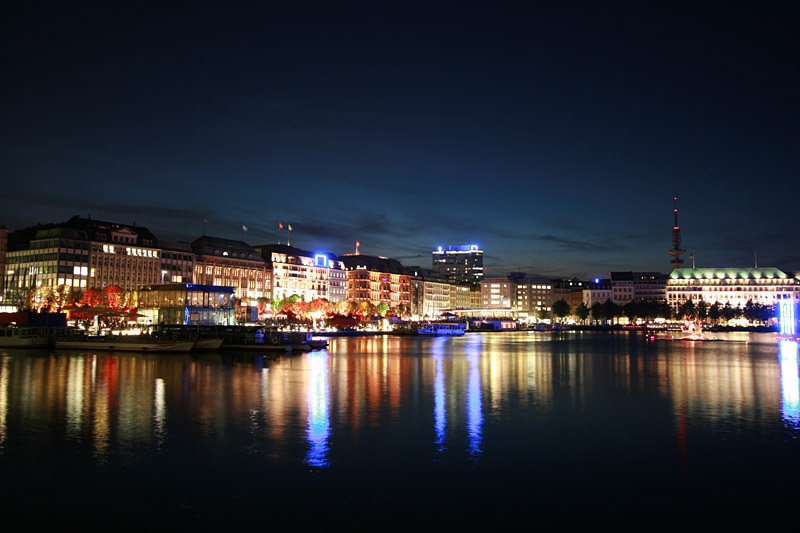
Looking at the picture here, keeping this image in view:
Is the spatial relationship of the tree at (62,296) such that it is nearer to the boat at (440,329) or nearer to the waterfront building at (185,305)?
the waterfront building at (185,305)

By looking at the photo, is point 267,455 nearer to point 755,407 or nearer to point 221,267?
point 755,407

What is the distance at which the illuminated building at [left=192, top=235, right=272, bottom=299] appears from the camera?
6058 inches

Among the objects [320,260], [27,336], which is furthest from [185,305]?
[320,260]

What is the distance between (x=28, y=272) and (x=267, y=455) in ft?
417

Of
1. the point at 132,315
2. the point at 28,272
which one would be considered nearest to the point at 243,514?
the point at 132,315

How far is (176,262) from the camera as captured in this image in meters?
146

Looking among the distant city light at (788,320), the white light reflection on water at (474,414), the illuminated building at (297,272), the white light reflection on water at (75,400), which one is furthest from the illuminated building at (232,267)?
the distant city light at (788,320)

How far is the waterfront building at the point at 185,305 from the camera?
104 meters

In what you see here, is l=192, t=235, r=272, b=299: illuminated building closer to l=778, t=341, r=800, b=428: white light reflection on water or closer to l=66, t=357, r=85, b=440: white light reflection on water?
l=66, t=357, r=85, b=440: white light reflection on water

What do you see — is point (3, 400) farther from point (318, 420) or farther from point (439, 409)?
point (439, 409)

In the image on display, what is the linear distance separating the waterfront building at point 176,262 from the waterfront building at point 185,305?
3051 cm

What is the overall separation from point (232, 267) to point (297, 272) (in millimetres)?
27890

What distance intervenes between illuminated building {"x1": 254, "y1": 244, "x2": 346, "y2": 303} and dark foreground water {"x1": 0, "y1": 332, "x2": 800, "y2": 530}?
446 ft

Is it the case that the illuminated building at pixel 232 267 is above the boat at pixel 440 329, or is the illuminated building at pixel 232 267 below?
above
